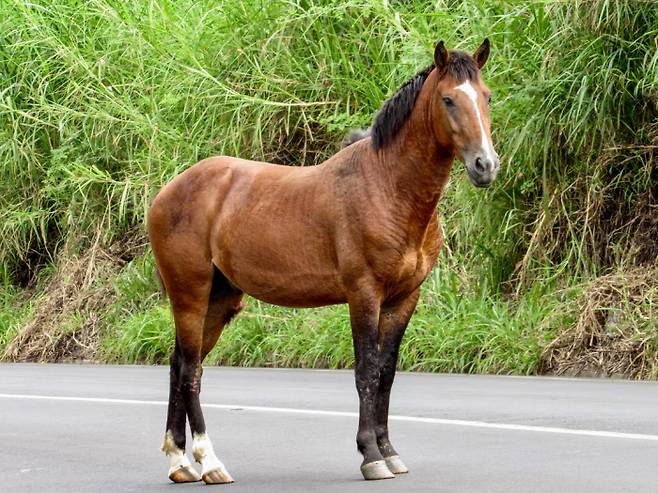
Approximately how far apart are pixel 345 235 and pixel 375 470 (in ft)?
4.01

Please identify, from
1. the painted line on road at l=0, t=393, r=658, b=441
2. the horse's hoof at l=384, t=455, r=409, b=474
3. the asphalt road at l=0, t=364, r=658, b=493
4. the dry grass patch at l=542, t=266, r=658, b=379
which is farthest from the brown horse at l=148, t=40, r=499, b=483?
the dry grass patch at l=542, t=266, r=658, b=379

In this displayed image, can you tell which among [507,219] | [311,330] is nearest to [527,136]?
[507,219]

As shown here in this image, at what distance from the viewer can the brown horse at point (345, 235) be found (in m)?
7.71

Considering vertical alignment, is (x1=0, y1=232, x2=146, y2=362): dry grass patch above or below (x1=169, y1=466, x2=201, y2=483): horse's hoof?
below

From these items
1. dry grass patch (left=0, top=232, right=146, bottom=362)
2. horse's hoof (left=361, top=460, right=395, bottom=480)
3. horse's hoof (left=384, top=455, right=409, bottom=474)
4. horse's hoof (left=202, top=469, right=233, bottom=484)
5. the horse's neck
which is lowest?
dry grass patch (left=0, top=232, right=146, bottom=362)

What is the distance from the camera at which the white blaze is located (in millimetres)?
7407

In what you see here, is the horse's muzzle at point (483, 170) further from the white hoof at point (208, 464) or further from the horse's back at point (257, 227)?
the white hoof at point (208, 464)

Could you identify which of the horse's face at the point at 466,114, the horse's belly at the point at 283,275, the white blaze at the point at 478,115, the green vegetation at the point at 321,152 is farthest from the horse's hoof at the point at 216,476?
the green vegetation at the point at 321,152

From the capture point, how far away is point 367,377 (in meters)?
7.74

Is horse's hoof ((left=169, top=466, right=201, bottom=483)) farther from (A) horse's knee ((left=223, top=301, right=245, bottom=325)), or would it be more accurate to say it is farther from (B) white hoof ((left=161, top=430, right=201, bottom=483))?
(A) horse's knee ((left=223, top=301, right=245, bottom=325))

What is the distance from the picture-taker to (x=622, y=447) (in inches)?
335

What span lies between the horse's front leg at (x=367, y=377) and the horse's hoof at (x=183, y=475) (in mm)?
986

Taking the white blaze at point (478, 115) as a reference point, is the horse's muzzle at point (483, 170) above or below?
below

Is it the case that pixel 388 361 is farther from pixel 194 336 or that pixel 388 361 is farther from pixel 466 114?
pixel 466 114
